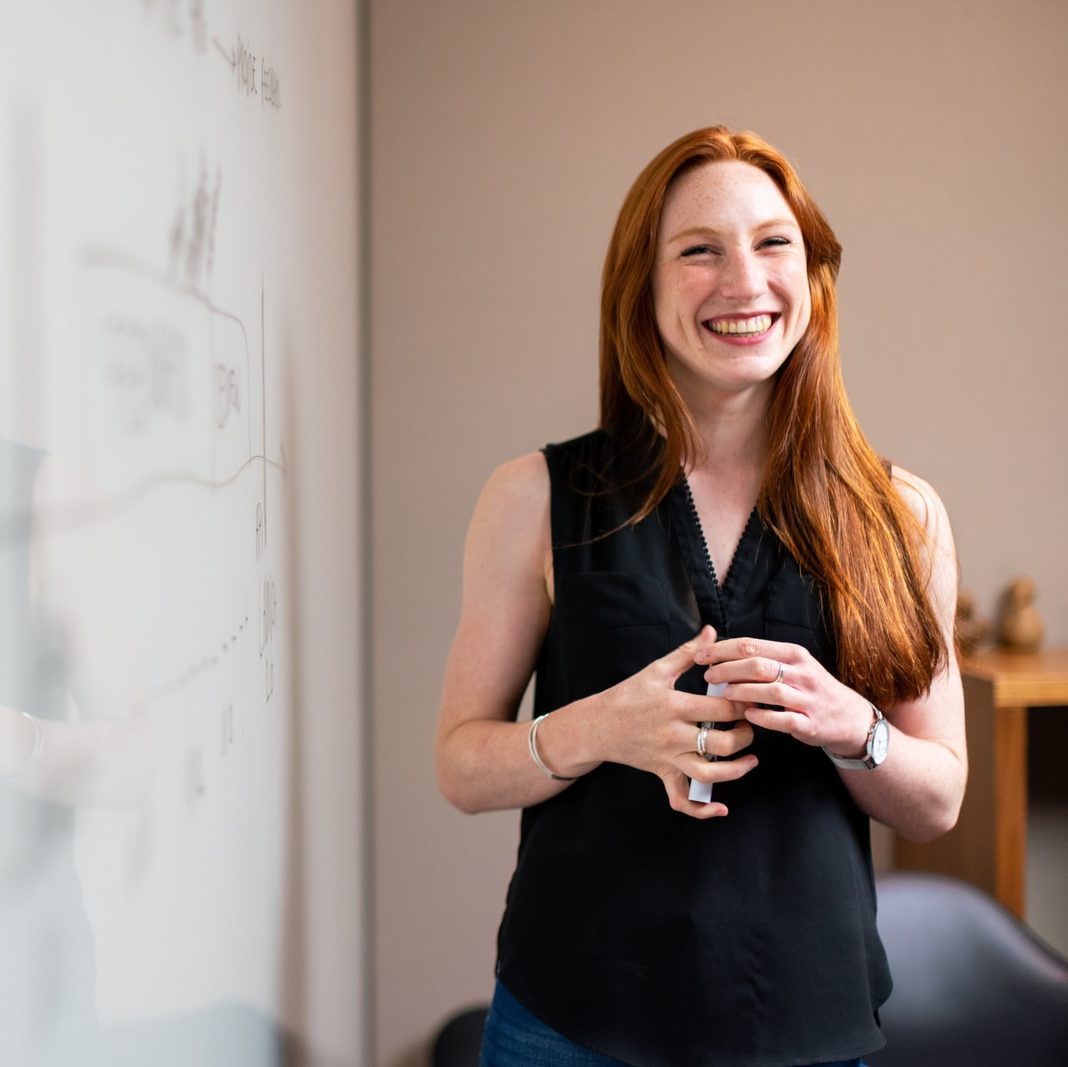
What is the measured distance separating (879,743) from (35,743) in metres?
0.95

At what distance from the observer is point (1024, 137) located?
104 inches

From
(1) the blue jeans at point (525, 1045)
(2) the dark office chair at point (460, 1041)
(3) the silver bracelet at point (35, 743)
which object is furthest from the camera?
(2) the dark office chair at point (460, 1041)

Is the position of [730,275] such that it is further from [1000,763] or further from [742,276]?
[1000,763]

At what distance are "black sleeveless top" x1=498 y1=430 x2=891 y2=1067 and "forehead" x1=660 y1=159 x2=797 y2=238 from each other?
307mm

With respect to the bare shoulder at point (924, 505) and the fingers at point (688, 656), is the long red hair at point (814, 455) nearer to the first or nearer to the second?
the bare shoulder at point (924, 505)

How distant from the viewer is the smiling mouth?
1306mm

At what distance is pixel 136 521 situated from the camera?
1.83ft

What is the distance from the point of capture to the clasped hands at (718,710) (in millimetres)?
1124

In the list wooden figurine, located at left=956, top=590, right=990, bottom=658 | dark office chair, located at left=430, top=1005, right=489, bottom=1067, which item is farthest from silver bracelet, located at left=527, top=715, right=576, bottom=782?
wooden figurine, located at left=956, top=590, right=990, bottom=658

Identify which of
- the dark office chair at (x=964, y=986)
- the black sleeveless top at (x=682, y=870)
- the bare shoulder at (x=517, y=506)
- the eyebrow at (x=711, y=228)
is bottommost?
the dark office chair at (x=964, y=986)

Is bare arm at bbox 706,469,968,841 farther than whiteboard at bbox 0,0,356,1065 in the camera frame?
Yes

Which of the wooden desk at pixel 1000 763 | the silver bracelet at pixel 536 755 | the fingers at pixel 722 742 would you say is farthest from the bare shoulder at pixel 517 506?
the wooden desk at pixel 1000 763

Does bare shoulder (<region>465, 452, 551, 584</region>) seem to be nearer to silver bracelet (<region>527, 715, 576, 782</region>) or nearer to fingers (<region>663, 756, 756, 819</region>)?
silver bracelet (<region>527, 715, 576, 782</region>)

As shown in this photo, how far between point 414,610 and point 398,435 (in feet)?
1.23
